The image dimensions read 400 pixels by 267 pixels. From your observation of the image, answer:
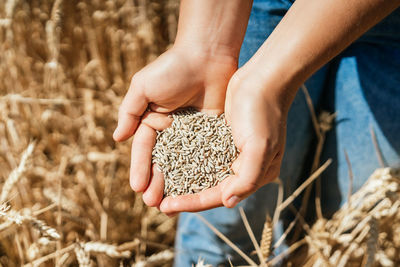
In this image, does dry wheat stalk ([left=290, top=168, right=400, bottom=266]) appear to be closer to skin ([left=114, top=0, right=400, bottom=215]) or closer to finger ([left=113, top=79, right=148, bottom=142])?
skin ([left=114, top=0, right=400, bottom=215])

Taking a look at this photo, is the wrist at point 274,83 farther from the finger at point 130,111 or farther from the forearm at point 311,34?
the finger at point 130,111

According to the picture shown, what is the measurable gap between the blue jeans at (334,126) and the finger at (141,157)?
40 centimetres

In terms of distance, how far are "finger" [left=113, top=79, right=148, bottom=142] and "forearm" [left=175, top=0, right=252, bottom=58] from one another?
0.23 m

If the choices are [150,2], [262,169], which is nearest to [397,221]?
[262,169]

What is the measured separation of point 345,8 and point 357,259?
1017 millimetres

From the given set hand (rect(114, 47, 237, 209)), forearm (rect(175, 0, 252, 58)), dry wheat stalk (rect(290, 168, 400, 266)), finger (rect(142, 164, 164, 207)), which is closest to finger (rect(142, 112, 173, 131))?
hand (rect(114, 47, 237, 209))

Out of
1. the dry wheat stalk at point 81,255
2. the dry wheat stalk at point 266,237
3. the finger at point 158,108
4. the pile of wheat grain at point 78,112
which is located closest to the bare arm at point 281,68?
the dry wheat stalk at point 266,237

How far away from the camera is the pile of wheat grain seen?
1.55 meters

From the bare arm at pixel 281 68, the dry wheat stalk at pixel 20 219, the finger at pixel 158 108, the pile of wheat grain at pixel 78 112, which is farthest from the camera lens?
the pile of wheat grain at pixel 78 112

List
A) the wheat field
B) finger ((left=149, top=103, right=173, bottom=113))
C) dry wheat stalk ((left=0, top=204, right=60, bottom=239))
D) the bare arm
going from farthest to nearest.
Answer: the wheat field, finger ((left=149, top=103, right=173, bottom=113)), the bare arm, dry wheat stalk ((left=0, top=204, right=60, bottom=239))

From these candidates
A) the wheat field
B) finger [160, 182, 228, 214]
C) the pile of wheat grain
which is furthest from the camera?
the pile of wheat grain

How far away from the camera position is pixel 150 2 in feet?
7.31

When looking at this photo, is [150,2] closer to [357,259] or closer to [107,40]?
[107,40]

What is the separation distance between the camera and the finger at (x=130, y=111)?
3.62 ft
